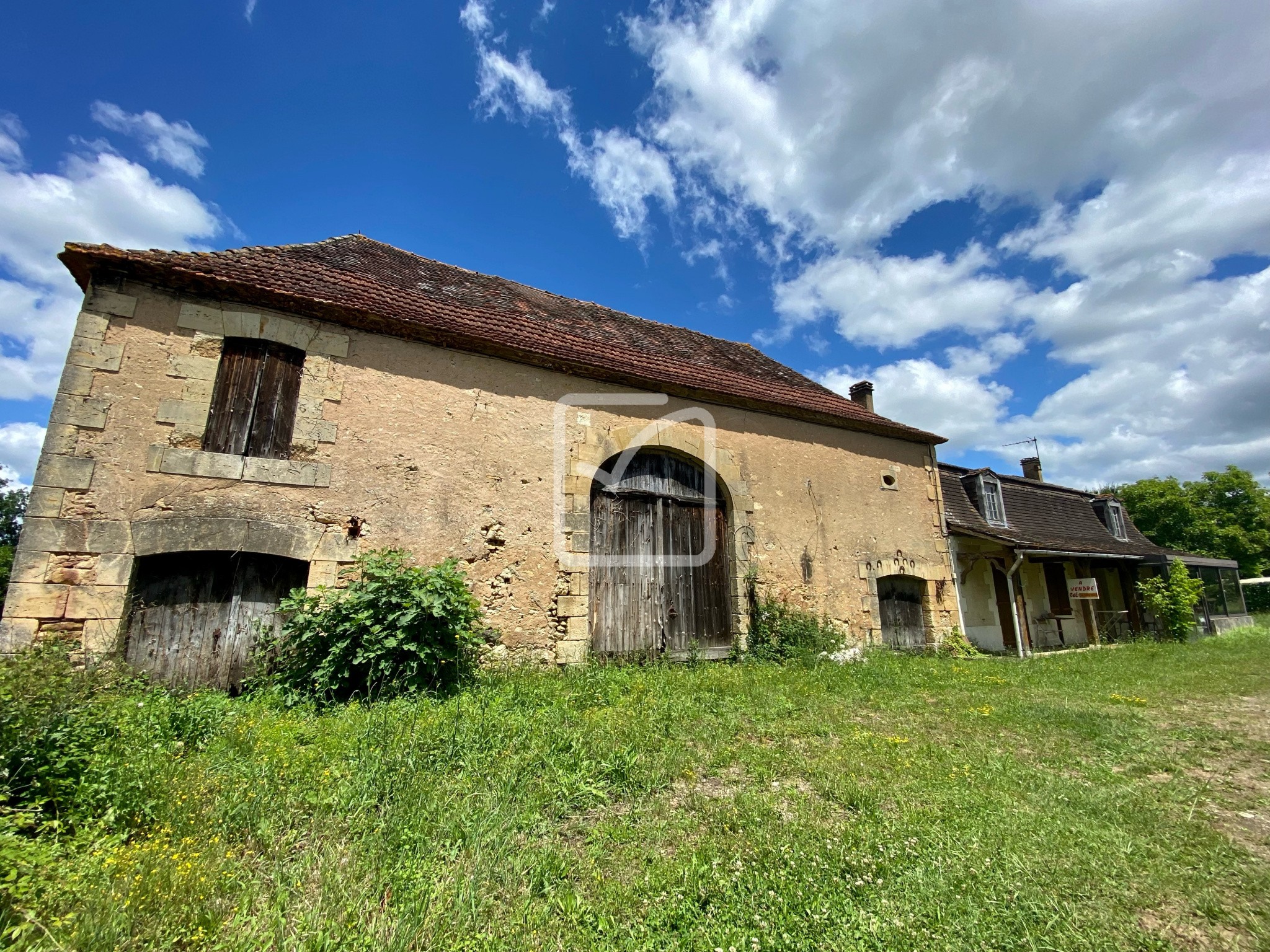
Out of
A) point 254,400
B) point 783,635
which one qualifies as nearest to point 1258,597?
point 783,635

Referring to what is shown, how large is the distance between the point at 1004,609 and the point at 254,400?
1503 cm

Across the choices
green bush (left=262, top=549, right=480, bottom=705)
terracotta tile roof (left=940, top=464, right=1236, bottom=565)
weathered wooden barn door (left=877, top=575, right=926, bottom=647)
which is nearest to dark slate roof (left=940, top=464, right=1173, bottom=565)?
terracotta tile roof (left=940, top=464, right=1236, bottom=565)

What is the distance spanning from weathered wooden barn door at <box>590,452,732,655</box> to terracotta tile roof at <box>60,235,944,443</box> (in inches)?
59.5

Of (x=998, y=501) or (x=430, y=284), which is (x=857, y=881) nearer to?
(x=430, y=284)

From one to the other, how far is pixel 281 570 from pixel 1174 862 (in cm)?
714

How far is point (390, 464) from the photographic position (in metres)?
6.45

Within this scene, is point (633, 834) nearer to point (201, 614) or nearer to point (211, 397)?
point (201, 614)

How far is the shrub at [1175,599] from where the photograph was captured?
1377 centimetres

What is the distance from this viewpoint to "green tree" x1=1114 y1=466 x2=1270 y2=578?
84.9 ft

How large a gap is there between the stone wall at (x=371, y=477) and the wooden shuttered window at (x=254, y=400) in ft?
0.43

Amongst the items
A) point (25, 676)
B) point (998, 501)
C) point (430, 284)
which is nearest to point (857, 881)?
point (25, 676)

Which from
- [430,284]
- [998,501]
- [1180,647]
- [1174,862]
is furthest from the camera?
[998,501]
